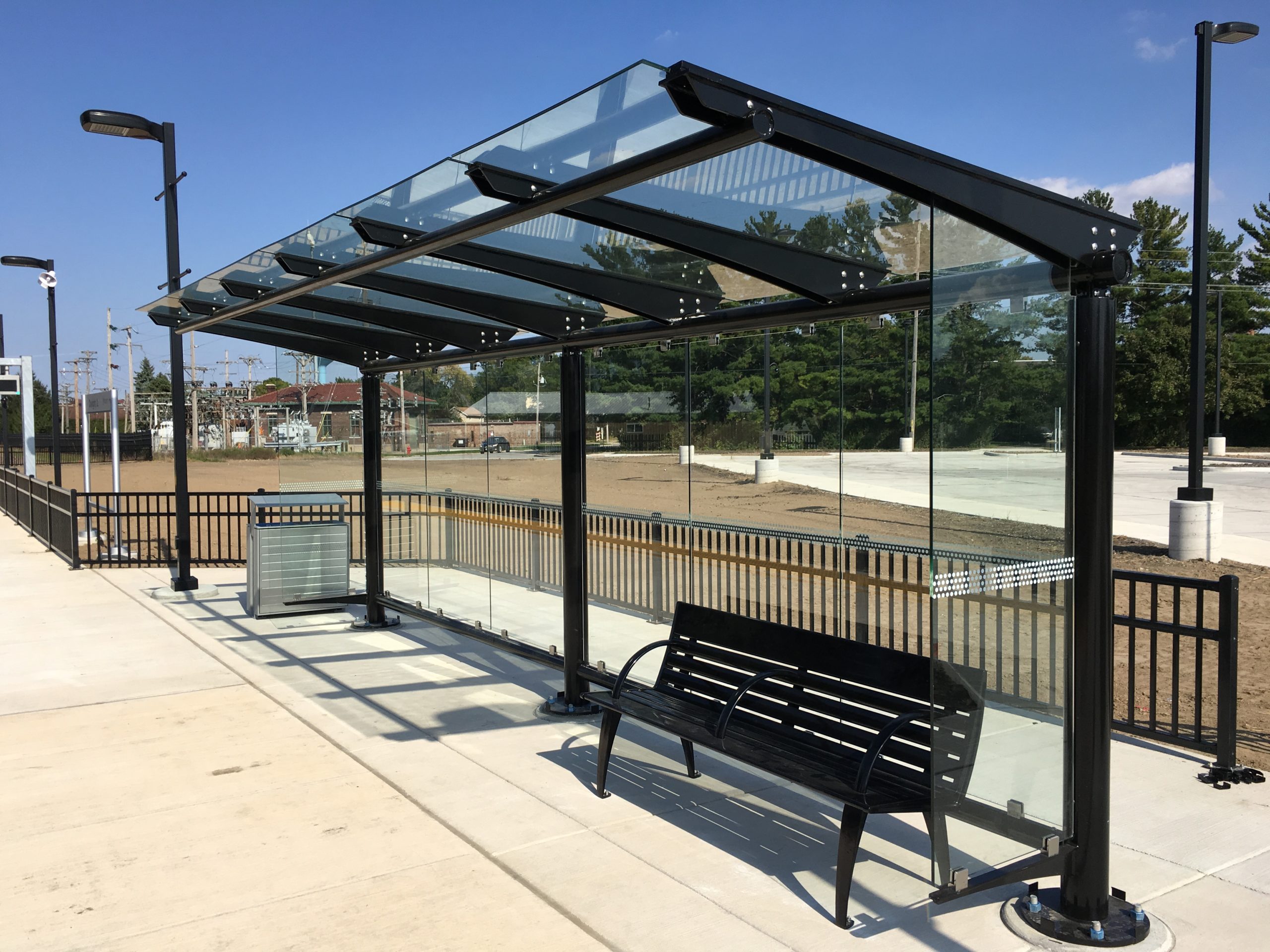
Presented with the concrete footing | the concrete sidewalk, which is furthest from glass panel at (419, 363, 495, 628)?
the concrete footing

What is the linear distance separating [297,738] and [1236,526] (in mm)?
16602

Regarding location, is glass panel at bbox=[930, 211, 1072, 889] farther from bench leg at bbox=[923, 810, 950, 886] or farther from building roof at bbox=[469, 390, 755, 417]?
building roof at bbox=[469, 390, 755, 417]

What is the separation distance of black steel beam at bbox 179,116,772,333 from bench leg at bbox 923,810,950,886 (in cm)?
237

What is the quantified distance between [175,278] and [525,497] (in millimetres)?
6323

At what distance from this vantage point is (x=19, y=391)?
22.4 metres

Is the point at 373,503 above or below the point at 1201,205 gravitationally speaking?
below

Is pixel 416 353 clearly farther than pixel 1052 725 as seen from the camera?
Yes

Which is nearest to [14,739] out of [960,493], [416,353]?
[416,353]

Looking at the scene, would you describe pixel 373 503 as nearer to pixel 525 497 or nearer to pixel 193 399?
pixel 525 497

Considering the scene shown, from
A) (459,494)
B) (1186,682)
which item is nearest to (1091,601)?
(1186,682)

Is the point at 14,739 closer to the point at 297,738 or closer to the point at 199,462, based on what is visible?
the point at 297,738

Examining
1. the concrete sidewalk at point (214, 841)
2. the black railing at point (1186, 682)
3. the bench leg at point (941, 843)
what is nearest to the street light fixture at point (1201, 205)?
the black railing at point (1186, 682)

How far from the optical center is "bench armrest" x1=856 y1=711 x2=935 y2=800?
3.71 m

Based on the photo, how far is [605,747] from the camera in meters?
5.11
